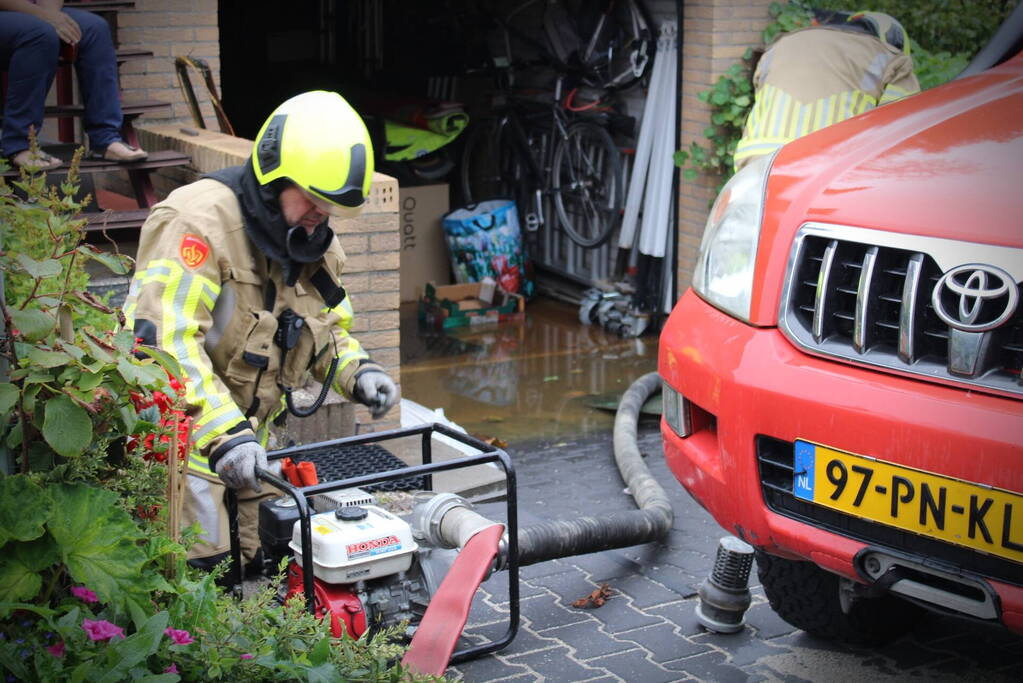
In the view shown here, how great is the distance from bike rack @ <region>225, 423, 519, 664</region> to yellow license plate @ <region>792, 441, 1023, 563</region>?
0.94m

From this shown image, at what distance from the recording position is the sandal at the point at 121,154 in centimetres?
615

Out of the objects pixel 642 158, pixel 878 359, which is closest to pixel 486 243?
pixel 642 158

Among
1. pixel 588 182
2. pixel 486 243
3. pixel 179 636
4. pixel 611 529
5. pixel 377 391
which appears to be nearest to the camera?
pixel 179 636

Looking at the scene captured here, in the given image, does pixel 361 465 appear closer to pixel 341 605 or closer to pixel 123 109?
pixel 341 605

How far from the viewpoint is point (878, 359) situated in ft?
9.91

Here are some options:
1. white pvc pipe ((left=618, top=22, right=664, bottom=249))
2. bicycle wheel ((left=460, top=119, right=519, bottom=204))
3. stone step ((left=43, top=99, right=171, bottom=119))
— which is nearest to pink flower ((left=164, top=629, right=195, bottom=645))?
stone step ((left=43, top=99, right=171, bottom=119))

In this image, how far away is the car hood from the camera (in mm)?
2930

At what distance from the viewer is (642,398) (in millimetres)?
6992

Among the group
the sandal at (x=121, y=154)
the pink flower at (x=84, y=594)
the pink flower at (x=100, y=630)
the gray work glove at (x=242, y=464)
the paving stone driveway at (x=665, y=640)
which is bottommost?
the paving stone driveway at (x=665, y=640)

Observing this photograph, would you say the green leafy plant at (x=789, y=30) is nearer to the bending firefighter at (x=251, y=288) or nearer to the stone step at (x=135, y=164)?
the stone step at (x=135, y=164)

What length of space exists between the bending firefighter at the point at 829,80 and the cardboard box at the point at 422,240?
4188mm

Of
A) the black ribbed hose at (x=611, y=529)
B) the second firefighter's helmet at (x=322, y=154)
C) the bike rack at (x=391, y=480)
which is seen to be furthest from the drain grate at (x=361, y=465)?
the second firefighter's helmet at (x=322, y=154)

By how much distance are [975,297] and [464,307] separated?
744cm

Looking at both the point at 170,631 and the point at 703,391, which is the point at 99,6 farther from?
the point at 170,631
